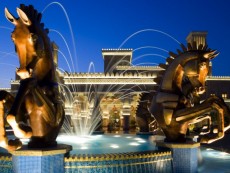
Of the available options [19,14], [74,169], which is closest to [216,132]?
[74,169]

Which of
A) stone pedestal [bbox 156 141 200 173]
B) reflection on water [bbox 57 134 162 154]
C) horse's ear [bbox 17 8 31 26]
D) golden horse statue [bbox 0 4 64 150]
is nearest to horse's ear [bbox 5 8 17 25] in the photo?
golden horse statue [bbox 0 4 64 150]

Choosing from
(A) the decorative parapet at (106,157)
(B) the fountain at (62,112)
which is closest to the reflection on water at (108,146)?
(B) the fountain at (62,112)

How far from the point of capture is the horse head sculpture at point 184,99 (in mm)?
5840

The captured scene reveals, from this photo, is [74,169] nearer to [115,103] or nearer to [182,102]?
[182,102]

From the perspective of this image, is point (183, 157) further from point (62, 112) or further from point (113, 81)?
point (113, 81)

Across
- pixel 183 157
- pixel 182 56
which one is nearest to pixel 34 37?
pixel 182 56

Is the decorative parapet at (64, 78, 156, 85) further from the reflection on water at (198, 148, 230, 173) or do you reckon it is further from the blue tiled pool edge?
the blue tiled pool edge

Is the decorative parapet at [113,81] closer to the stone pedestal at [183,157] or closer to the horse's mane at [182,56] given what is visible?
the horse's mane at [182,56]

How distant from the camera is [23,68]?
4723mm

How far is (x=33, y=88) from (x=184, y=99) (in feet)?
10.5

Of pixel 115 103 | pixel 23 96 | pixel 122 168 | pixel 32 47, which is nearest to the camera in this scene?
pixel 23 96

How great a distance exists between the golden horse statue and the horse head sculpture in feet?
7.41

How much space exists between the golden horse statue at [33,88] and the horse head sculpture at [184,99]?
226cm

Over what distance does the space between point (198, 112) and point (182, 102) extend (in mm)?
423
